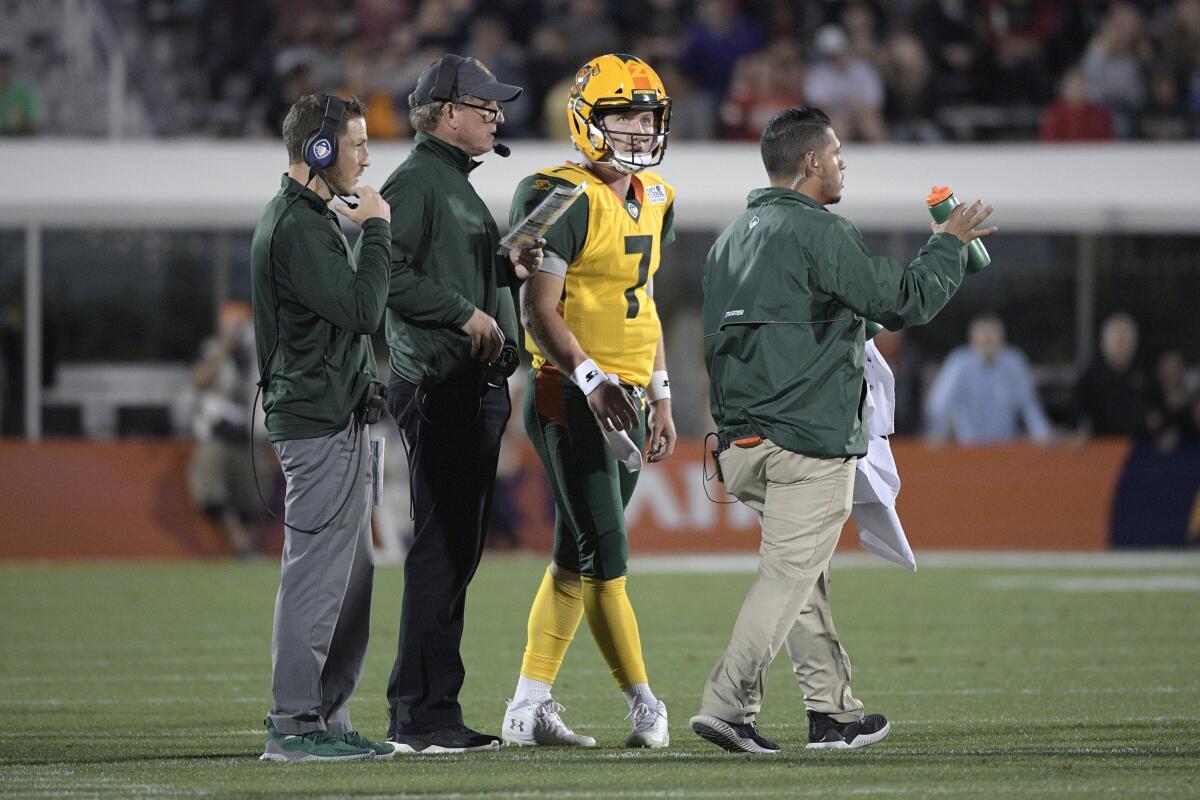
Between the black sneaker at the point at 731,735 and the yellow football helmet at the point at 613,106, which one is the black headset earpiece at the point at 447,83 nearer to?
the yellow football helmet at the point at 613,106

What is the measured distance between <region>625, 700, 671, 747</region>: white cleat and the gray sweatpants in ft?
3.61

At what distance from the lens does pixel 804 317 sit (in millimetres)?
6328

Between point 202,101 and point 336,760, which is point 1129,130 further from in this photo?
point 336,760

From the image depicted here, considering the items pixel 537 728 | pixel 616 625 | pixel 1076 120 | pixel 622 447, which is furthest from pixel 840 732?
pixel 1076 120

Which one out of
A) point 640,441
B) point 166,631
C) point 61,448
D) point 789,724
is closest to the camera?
point 640,441

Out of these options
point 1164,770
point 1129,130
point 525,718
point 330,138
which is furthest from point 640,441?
point 1129,130

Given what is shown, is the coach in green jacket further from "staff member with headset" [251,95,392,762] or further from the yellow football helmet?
"staff member with headset" [251,95,392,762]

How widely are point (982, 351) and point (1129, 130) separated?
3.61 meters

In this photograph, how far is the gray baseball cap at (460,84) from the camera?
6.57 metres

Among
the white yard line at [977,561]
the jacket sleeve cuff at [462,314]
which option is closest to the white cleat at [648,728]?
the jacket sleeve cuff at [462,314]

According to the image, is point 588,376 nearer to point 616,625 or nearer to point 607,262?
point 607,262

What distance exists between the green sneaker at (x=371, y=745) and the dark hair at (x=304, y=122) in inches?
75.9

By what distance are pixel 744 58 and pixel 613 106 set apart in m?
13.5

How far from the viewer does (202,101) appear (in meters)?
19.7
